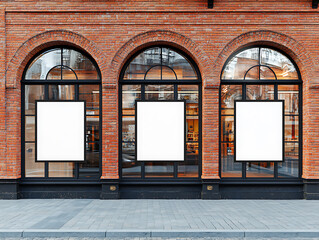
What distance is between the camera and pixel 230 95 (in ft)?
25.3

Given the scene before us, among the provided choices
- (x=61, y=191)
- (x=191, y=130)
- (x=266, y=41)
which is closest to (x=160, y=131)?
(x=191, y=130)

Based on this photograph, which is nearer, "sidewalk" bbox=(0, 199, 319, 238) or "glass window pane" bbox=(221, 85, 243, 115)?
"sidewalk" bbox=(0, 199, 319, 238)

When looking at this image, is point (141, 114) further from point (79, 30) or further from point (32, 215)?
point (32, 215)

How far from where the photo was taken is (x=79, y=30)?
739 cm

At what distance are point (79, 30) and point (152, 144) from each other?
4.43m

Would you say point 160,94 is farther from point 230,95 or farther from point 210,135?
point 230,95

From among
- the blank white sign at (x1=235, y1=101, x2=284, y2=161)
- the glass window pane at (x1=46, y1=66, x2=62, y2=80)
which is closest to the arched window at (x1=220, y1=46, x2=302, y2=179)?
the blank white sign at (x1=235, y1=101, x2=284, y2=161)

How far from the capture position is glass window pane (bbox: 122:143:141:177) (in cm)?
764

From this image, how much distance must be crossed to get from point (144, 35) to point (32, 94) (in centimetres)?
429

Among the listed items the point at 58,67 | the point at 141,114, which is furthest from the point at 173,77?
the point at 58,67

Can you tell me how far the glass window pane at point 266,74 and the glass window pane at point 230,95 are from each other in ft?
2.79

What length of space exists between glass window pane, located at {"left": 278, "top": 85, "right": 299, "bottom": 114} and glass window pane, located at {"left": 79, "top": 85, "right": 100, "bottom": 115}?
244 inches

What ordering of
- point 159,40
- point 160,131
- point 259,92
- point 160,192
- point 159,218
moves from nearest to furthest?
1. point 159,218
2. point 159,40
3. point 160,192
4. point 160,131
5. point 259,92

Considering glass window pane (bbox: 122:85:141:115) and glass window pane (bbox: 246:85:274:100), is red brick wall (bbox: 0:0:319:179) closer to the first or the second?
glass window pane (bbox: 122:85:141:115)
